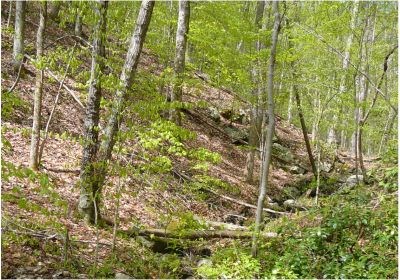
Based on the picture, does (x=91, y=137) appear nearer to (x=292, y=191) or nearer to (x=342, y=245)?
(x=342, y=245)

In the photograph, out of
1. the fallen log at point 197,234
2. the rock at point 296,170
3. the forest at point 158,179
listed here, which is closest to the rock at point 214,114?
the forest at point 158,179

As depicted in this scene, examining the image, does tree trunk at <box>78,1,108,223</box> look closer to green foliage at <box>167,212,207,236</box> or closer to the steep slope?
the steep slope

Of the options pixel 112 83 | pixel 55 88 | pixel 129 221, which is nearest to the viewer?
pixel 112 83

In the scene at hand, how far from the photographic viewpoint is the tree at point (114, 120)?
5.36m

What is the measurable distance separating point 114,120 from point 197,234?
2.75 meters

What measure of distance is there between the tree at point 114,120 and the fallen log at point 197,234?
87cm

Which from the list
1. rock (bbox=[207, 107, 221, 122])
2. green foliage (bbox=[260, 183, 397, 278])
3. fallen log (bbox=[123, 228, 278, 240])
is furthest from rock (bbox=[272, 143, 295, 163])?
green foliage (bbox=[260, 183, 397, 278])

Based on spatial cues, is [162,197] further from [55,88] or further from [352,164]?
[352,164]

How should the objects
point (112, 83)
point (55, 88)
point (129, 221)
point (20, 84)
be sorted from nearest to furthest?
point (112, 83)
point (129, 221)
point (20, 84)
point (55, 88)

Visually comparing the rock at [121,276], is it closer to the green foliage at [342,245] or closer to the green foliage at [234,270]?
the green foliage at [234,270]

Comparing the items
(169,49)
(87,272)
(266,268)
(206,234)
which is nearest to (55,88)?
(169,49)

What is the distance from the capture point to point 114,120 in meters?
5.68

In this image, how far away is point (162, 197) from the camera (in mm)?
8438

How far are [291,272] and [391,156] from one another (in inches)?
141
